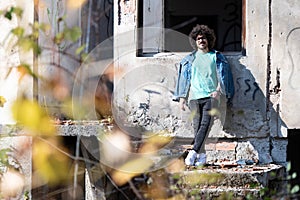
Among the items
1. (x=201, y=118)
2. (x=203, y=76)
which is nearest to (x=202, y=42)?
(x=203, y=76)

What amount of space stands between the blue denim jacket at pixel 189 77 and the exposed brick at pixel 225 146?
537mm

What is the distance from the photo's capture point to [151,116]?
736 centimetres

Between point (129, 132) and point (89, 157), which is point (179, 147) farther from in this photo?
point (89, 157)

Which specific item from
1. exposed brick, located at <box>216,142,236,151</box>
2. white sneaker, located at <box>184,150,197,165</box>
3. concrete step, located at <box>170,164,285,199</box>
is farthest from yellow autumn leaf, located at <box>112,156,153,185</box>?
exposed brick, located at <box>216,142,236,151</box>

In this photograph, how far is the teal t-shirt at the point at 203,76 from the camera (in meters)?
6.94

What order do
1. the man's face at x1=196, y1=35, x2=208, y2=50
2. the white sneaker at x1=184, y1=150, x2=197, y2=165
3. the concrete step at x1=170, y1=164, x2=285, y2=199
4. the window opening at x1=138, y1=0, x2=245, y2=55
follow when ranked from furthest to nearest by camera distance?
1. the window opening at x1=138, y1=0, x2=245, y2=55
2. the man's face at x1=196, y1=35, x2=208, y2=50
3. the white sneaker at x1=184, y1=150, x2=197, y2=165
4. the concrete step at x1=170, y1=164, x2=285, y2=199

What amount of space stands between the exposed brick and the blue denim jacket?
0.54m

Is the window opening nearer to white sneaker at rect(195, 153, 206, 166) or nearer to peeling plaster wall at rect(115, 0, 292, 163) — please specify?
peeling plaster wall at rect(115, 0, 292, 163)

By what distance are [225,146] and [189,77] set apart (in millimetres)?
908

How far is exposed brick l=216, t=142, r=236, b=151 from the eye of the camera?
728 cm

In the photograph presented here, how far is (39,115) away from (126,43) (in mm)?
5186

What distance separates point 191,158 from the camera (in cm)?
→ 682

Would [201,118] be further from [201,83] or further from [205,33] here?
[205,33]

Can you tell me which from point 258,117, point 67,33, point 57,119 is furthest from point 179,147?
point 67,33
